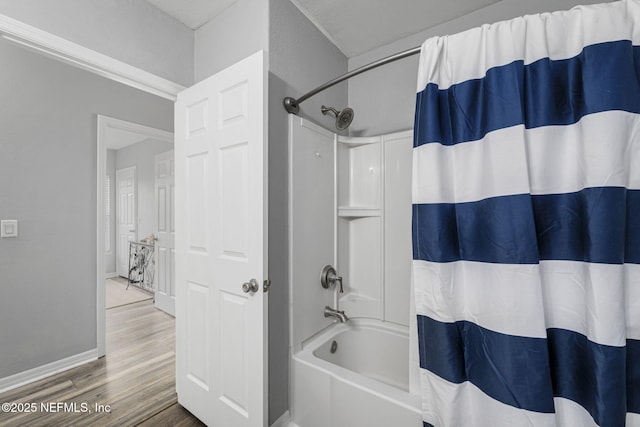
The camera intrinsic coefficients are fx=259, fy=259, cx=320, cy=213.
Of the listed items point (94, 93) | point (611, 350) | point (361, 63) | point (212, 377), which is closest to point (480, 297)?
point (611, 350)

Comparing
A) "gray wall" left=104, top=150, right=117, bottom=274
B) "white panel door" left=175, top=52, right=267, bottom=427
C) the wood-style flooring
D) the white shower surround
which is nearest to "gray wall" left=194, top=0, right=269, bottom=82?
"white panel door" left=175, top=52, right=267, bottom=427

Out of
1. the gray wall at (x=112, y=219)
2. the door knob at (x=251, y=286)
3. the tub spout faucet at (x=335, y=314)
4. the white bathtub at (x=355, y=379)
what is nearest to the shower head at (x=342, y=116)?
the door knob at (x=251, y=286)

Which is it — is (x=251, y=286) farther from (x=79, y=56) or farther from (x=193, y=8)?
(x=193, y=8)

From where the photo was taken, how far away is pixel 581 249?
2.50ft

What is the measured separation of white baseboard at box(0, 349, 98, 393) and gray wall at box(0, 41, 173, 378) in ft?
0.12

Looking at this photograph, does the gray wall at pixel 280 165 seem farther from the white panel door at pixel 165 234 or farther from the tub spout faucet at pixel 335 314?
the white panel door at pixel 165 234

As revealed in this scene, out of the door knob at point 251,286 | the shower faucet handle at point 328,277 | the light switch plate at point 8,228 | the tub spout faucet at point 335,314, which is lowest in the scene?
the tub spout faucet at point 335,314

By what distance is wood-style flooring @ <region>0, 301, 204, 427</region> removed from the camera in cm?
159

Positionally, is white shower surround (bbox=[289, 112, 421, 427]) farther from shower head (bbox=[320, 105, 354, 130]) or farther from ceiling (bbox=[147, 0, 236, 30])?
ceiling (bbox=[147, 0, 236, 30])

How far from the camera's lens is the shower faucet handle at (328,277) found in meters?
1.79

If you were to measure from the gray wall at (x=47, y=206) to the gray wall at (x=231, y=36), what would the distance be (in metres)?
1.42

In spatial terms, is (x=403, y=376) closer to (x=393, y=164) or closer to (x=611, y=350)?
(x=611, y=350)

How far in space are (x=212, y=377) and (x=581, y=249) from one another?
1.77 meters

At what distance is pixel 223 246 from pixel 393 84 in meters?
1.72
